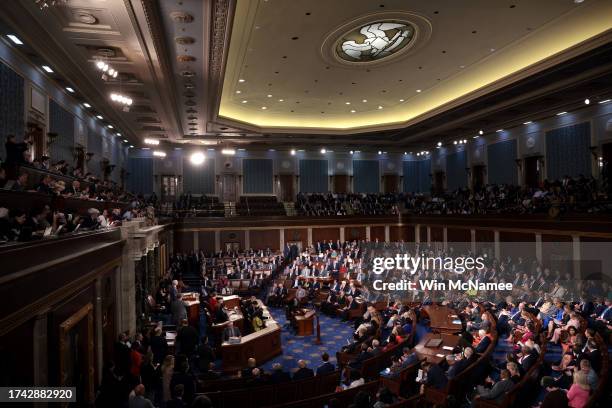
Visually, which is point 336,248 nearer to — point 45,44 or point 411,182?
point 411,182

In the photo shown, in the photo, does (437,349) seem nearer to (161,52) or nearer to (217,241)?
(161,52)

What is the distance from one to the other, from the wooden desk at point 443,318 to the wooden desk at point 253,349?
4679 millimetres

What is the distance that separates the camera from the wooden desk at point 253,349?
10.2 m

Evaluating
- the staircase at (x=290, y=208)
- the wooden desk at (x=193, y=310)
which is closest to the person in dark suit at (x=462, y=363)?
the wooden desk at (x=193, y=310)

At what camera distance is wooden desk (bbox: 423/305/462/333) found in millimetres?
11727

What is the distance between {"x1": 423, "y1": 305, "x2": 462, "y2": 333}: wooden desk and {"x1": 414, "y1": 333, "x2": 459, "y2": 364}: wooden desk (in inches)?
49.5

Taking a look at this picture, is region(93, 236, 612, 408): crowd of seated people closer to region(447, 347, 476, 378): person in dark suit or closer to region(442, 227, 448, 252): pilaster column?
region(447, 347, 476, 378): person in dark suit

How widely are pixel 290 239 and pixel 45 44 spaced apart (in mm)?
18501

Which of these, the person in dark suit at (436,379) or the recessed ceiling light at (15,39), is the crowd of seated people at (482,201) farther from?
the recessed ceiling light at (15,39)

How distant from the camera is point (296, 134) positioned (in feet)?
85.0

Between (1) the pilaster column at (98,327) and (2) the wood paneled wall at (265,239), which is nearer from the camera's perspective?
(1) the pilaster column at (98,327)

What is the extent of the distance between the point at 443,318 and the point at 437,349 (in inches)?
124

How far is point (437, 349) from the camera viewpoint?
9.57 m

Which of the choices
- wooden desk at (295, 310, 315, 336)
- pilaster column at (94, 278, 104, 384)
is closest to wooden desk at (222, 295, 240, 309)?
wooden desk at (295, 310, 315, 336)
